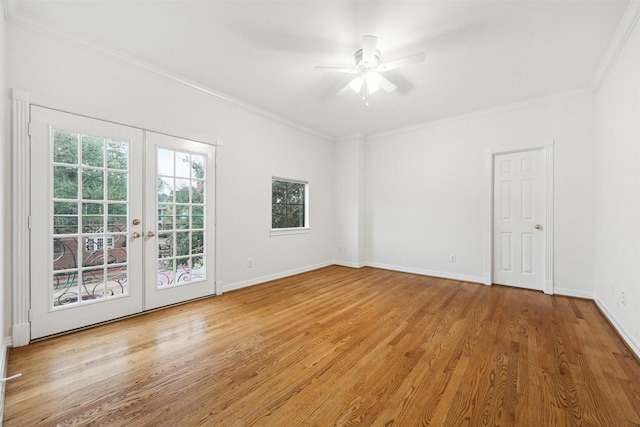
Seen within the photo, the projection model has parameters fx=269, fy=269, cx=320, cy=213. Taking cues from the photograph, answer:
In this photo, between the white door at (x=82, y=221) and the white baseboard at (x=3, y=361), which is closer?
the white baseboard at (x=3, y=361)

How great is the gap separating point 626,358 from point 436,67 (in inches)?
122

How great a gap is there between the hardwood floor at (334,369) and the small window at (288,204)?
76.4 inches

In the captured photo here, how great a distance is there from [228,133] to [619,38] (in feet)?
14.0

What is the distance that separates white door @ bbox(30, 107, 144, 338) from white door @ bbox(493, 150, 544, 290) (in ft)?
16.3

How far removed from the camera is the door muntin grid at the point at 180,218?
3170 millimetres

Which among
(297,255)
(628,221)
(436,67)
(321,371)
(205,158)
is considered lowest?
(321,371)

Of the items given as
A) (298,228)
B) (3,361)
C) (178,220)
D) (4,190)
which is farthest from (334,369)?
(298,228)

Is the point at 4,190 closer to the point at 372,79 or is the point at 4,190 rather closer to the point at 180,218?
the point at 180,218

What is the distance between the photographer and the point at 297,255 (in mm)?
5047

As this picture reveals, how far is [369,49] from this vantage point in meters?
2.44

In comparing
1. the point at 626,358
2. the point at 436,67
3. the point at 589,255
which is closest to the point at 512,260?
the point at 589,255

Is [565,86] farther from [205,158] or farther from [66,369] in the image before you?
[66,369]

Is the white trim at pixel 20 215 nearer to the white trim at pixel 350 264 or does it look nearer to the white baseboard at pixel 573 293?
the white trim at pixel 350 264

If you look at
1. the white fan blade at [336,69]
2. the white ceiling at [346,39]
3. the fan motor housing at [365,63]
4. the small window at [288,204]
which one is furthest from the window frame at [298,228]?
the fan motor housing at [365,63]
